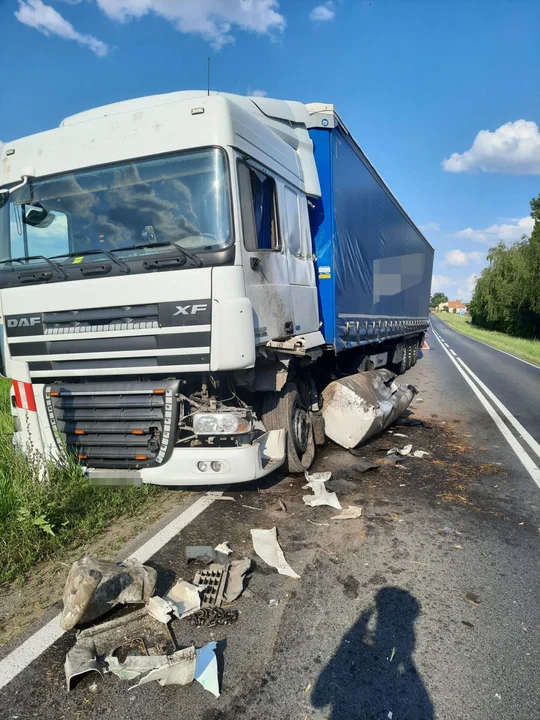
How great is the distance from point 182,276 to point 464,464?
422 cm

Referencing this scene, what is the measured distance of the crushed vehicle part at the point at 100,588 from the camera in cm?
261

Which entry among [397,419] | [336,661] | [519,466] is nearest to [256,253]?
[336,661]

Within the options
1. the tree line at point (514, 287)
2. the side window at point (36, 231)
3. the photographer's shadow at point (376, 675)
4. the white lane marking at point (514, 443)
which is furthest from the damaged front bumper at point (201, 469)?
the tree line at point (514, 287)

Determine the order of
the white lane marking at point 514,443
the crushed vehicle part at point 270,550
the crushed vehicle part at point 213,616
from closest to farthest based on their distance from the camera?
the crushed vehicle part at point 213,616 < the crushed vehicle part at point 270,550 < the white lane marking at point 514,443

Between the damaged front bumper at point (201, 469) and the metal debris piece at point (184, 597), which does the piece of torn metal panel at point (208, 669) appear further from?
the damaged front bumper at point (201, 469)

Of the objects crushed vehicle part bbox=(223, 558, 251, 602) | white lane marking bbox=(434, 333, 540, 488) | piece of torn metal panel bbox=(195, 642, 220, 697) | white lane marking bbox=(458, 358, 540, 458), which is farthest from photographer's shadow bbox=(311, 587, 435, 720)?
white lane marking bbox=(458, 358, 540, 458)

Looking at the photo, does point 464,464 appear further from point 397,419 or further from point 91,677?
point 91,677

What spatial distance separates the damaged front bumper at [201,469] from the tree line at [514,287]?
3704 cm

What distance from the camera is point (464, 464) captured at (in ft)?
19.1

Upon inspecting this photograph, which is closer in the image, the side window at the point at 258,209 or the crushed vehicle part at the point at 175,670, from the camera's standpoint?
the crushed vehicle part at the point at 175,670

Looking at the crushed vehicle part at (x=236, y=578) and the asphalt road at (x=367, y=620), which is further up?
the crushed vehicle part at (x=236, y=578)

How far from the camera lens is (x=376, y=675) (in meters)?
2.35

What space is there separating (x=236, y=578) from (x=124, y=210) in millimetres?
3013

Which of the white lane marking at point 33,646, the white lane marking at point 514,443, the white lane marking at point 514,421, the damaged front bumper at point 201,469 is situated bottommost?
the white lane marking at point 514,421
